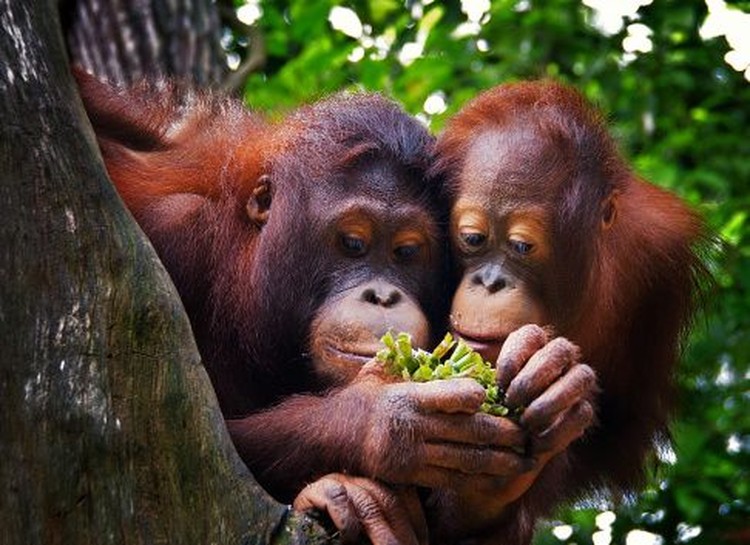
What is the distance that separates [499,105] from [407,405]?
141cm

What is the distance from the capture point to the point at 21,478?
267 cm

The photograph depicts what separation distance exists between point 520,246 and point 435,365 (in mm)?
750

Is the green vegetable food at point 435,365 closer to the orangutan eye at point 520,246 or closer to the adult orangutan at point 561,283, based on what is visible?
the adult orangutan at point 561,283

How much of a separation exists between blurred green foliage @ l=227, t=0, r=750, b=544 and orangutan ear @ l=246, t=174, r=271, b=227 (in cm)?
171

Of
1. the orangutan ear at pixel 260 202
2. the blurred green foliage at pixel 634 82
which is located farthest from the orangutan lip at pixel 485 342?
the blurred green foliage at pixel 634 82

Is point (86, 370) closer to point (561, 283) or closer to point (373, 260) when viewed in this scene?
point (373, 260)

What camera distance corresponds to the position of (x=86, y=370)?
2746 mm

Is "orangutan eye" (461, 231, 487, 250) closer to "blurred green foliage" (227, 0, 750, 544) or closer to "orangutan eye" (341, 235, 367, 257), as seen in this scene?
"orangutan eye" (341, 235, 367, 257)

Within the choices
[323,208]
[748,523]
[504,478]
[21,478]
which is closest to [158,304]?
[21,478]

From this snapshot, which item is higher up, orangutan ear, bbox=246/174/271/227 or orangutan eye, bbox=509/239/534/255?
orangutan ear, bbox=246/174/271/227

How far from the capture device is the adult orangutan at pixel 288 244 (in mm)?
3461

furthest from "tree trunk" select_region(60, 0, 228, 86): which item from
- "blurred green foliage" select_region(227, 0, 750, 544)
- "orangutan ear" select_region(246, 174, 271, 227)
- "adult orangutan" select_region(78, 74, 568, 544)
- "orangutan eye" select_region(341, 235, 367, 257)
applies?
"orangutan eye" select_region(341, 235, 367, 257)

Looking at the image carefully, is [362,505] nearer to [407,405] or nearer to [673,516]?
[407,405]

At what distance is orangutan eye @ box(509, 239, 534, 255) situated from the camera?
12.8ft
